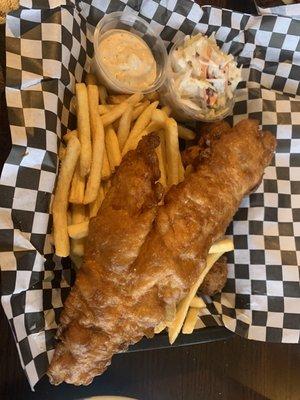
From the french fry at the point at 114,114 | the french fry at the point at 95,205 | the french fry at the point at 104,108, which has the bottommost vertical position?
the french fry at the point at 95,205

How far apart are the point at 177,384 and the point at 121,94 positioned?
1507 mm

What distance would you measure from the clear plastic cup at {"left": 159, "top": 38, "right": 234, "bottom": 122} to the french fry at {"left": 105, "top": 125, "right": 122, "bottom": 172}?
16.7 inches

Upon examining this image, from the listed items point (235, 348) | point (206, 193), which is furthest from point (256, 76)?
point (235, 348)

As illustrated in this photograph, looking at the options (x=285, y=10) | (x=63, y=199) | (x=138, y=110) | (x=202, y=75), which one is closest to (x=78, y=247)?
(x=63, y=199)

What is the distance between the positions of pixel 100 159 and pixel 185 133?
0.63 meters

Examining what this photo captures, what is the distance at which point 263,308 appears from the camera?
2.75 m

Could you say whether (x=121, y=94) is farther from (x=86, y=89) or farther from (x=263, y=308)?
(x=263, y=308)

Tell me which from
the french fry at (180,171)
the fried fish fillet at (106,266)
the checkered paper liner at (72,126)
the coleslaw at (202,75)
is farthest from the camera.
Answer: the coleslaw at (202,75)

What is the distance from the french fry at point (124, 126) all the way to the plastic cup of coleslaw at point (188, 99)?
337 millimetres

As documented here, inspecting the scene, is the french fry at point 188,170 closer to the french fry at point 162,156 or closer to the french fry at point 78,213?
the french fry at point 162,156

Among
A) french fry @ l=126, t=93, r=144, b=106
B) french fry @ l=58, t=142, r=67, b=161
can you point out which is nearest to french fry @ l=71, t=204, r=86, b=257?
french fry @ l=58, t=142, r=67, b=161

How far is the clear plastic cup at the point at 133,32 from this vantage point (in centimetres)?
270

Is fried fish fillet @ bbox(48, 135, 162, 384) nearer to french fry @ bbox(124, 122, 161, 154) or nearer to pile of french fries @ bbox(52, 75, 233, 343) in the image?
pile of french fries @ bbox(52, 75, 233, 343)

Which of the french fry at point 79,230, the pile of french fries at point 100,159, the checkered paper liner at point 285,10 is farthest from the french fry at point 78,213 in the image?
the checkered paper liner at point 285,10
